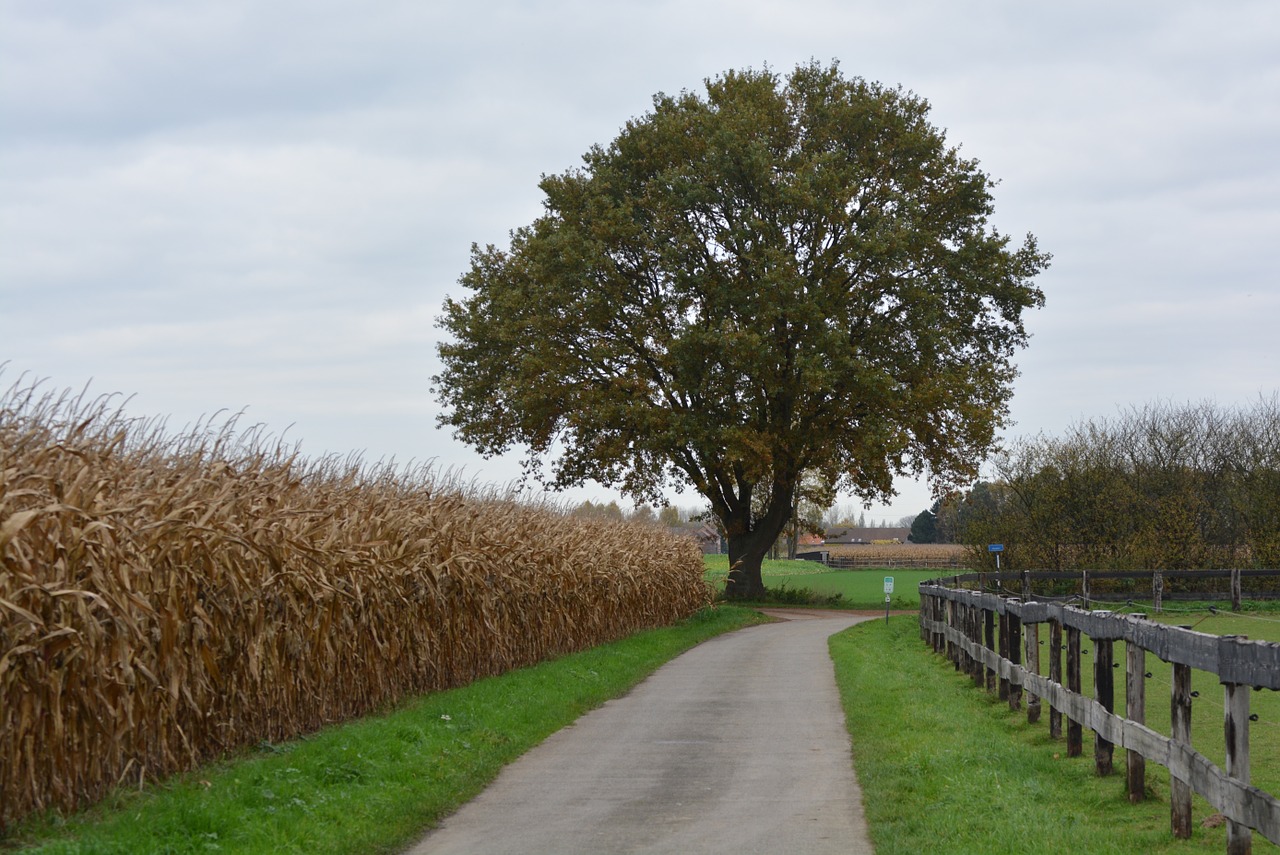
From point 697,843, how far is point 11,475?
4.86 m

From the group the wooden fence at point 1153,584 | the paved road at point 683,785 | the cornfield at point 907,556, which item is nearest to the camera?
the paved road at point 683,785

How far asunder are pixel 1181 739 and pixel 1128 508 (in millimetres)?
36090

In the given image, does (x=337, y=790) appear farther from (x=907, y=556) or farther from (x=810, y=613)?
(x=907, y=556)

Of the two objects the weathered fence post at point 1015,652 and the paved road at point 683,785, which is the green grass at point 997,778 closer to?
the weathered fence post at point 1015,652

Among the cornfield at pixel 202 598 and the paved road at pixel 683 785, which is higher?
the cornfield at pixel 202 598

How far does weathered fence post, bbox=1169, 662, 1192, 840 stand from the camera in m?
7.73

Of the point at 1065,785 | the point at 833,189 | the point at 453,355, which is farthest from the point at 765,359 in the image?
the point at 1065,785

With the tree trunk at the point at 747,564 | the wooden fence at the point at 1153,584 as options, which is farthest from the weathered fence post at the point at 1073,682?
the tree trunk at the point at 747,564

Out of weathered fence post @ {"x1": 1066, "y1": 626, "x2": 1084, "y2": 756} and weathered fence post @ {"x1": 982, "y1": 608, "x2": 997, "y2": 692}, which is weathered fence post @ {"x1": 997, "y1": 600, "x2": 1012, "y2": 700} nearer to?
weathered fence post @ {"x1": 982, "y1": 608, "x2": 997, "y2": 692}

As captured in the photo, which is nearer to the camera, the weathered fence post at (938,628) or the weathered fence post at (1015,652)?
the weathered fence post at (1015,652)

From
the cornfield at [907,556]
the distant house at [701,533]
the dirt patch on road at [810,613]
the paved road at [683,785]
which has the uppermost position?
the distant house at [701,533]

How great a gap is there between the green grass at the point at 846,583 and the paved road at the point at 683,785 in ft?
77.3

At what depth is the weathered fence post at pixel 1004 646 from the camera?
14.3 m

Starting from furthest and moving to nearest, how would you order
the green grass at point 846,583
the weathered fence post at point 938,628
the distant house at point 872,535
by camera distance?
the distant house at point 872,535, the green grass at point 846,583, the weathered fence post at point 938,628
